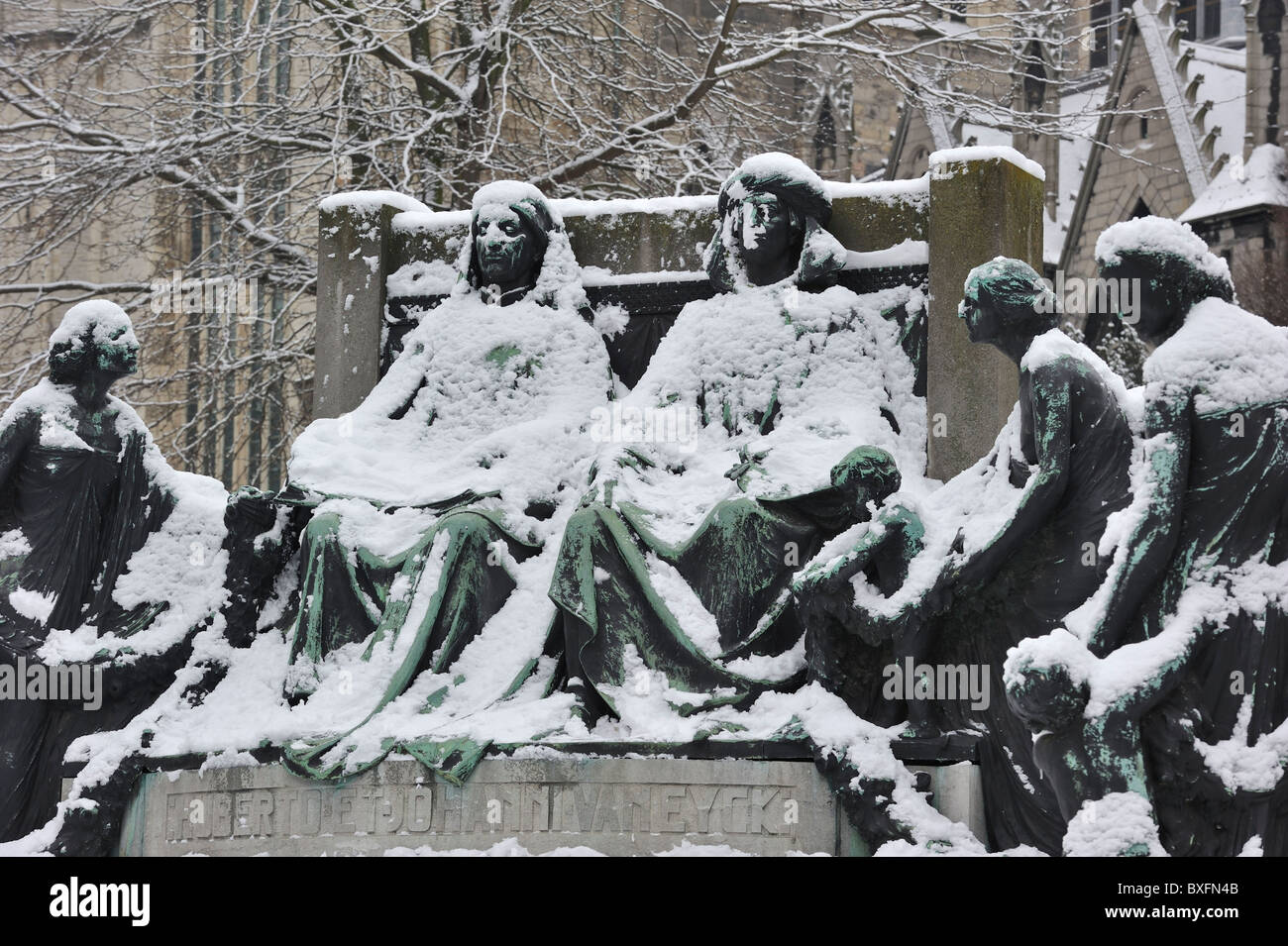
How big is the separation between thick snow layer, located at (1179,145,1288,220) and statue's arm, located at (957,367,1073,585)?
24.8m

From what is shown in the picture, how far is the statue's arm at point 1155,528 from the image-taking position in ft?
26.1

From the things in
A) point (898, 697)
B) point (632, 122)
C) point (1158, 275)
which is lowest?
point (898, 697)

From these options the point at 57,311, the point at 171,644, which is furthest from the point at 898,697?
the point at 57,311

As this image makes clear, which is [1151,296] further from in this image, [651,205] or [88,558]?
[88,558]

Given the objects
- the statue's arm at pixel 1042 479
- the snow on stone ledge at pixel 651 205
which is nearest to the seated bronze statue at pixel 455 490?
the snow on stone ledge at pixel 651 205

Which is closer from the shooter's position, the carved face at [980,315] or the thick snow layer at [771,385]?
the carved face at [980,315]

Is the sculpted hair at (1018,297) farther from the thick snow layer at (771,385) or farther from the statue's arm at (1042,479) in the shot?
the thick snow layer at (771,385)

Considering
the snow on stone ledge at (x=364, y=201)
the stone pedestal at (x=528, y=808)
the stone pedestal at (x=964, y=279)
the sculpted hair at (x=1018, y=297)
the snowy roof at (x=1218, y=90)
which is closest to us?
the stone pedestal at (x=528, y=808)

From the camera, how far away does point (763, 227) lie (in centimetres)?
1040

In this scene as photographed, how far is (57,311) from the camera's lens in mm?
26234

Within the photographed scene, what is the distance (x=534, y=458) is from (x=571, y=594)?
1.02 meters

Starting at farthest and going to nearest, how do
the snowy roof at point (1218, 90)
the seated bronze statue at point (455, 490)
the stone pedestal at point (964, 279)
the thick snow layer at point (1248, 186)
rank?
the snowy roof at point (1218, 90), the thick snow layer at point (1248, 186), the stone pedestal at point (964, 279), the seated bronze statue at point (455, 490)

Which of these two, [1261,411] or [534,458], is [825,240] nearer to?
[534,458]

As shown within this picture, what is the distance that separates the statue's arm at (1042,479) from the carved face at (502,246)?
10.1 ft
